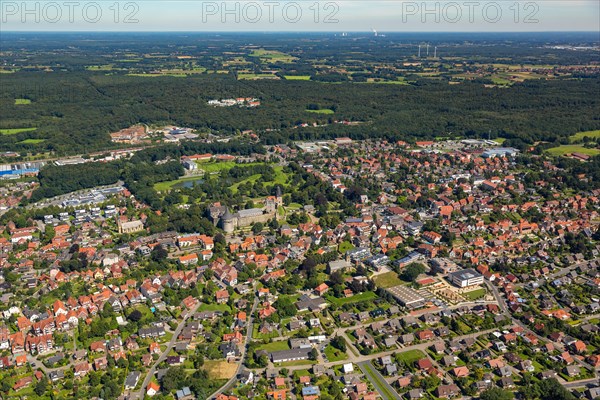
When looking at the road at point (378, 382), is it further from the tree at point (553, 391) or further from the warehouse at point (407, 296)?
the tree at point (553, 391)

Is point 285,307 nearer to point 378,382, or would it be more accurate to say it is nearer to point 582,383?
point 378,382

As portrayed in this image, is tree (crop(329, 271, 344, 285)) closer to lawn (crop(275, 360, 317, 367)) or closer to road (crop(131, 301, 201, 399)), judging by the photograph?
lawn (crop(275, 360, 317, 367))

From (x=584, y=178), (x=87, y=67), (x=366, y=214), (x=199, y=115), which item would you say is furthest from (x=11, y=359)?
(x=87, y=67)

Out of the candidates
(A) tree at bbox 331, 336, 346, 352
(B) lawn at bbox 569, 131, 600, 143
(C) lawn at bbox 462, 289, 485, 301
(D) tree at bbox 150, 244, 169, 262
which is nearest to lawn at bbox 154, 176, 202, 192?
(D) tree at bbox 150, 244, 169, 262

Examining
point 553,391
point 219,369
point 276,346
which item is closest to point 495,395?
point 553,391

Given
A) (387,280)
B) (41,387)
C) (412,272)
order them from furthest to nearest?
(387,280)
(412,272)
(41,387)

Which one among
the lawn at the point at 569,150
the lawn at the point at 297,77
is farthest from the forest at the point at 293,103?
the lawn at the point at 569,150

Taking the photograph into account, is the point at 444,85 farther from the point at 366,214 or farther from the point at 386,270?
the point at 386,270
